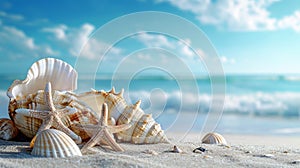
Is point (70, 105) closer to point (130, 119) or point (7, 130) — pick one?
point (130, 119)

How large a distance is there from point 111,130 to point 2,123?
123 cm

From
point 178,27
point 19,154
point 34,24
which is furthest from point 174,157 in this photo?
point 34,24

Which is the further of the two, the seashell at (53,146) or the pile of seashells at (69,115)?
the pile of seashells at (69,115)

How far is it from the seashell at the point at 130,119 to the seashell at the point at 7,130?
2.46 ft

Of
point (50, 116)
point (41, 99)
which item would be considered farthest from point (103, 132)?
point (41, 99)

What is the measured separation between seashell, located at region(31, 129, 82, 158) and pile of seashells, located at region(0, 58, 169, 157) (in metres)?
0.22

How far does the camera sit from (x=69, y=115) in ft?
11.1

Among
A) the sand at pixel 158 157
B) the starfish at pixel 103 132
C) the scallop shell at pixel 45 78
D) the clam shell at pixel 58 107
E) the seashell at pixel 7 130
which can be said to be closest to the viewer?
the sand at pixel 158 157

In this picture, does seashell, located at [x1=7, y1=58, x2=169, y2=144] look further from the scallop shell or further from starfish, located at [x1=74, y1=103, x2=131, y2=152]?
starfish, located at [x1=74, y1=103, x2=131, y2=152]

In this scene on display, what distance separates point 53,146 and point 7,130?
1124mm

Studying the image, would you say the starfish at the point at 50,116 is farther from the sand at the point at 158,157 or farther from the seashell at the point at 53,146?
the seashell at the point at 53,146

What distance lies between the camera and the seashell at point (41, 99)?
134 inches

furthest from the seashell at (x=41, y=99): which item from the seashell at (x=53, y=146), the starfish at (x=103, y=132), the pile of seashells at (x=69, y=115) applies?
the seashell at (x=53, y=146)

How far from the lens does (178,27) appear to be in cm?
463
